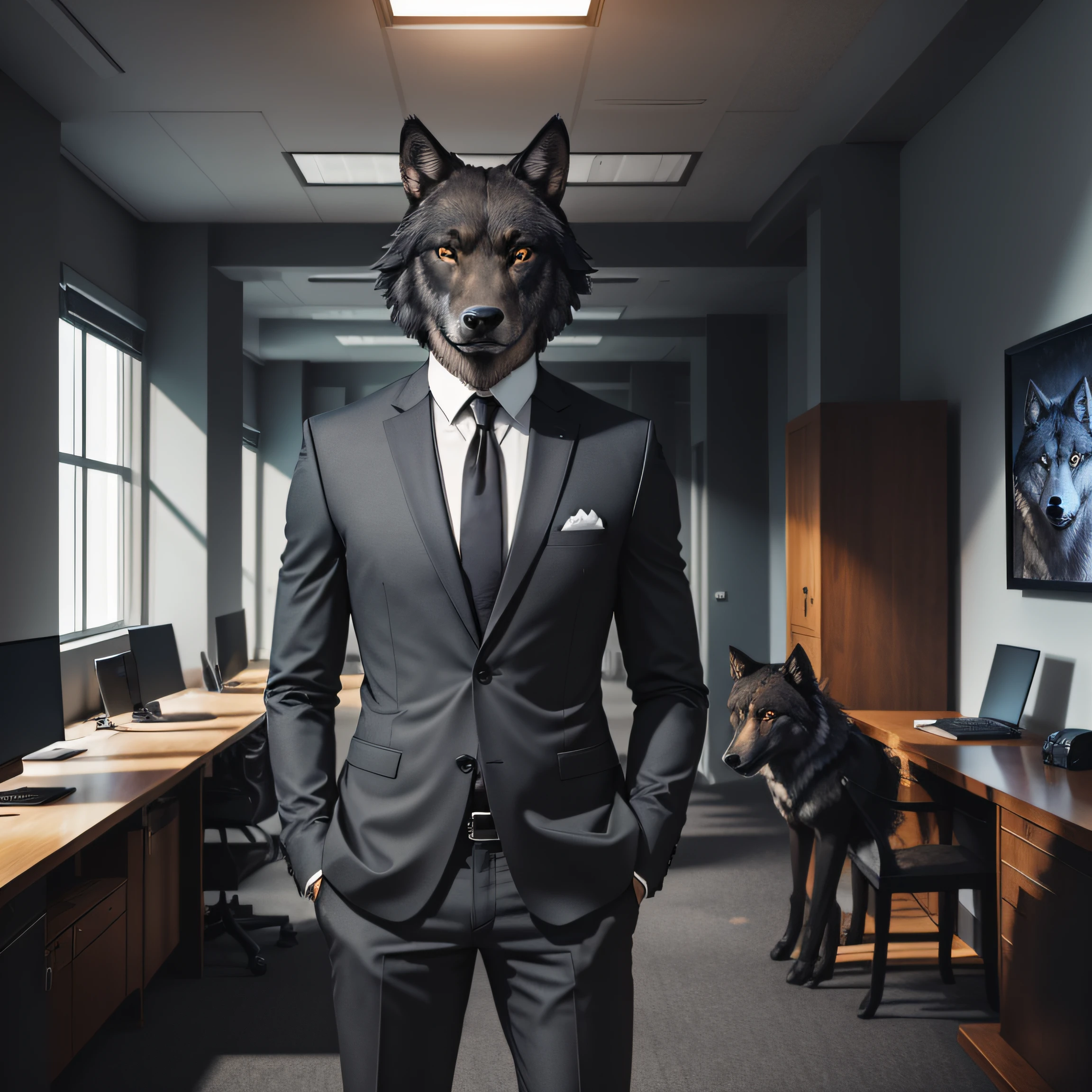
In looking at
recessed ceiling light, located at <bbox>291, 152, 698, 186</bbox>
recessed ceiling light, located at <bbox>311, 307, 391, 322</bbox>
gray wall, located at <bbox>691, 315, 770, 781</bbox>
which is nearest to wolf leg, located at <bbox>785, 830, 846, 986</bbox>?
recessed ceiling light, located at <bbox>291, 152, 698, 186</bbox>

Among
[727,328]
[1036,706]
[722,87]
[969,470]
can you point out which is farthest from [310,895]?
[727,328]

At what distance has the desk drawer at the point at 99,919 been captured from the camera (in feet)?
8.42

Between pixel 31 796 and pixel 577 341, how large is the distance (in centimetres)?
622

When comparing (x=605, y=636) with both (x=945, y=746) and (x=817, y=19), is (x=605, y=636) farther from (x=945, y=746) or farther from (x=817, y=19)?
(x=817, y=19)

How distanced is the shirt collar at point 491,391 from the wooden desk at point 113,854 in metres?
1.44

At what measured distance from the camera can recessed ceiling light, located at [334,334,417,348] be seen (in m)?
8.08

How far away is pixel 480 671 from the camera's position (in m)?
1.12

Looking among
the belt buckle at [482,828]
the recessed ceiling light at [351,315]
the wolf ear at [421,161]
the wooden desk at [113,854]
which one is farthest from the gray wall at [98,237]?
the belt buckle at [482,828]

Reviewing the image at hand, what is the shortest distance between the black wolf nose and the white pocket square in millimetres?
236

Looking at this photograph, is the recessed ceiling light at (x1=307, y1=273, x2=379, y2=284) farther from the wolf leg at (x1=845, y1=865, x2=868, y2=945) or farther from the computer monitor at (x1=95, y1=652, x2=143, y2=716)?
the wolf leg at (x1=845, y1=865, x2=868, y2=945)

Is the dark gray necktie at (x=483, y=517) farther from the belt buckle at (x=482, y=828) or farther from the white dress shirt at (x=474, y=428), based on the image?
the belt buckle at (x=482, y=828)

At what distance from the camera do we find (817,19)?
3393 millimetres

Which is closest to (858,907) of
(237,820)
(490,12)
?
(237,820)

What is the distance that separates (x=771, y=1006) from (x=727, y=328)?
501 cm
